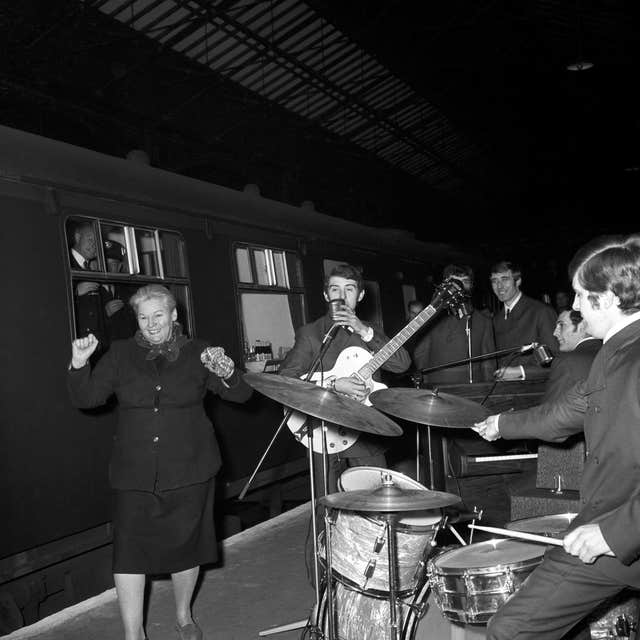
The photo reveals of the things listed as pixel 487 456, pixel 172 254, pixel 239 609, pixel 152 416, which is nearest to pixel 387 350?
pixel 152 416

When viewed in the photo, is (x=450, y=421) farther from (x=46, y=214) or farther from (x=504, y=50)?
(x=504, y=50)

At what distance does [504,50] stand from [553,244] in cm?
1516

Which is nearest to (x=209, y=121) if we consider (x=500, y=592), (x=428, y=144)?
(x=428, y=144)

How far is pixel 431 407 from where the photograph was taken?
409cm

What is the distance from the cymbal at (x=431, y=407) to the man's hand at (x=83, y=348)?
1.52 m

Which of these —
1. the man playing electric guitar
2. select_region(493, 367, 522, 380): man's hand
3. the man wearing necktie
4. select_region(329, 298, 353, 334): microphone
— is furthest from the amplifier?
the man wearing necktie

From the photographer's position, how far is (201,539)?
15.0 feet

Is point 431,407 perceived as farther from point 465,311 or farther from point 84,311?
point 465,311

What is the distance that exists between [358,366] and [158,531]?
1.62 meters

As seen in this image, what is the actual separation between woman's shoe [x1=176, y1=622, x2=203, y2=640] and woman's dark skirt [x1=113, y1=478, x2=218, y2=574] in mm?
368

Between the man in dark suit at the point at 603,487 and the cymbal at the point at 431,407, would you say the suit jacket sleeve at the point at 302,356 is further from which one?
the man in dark suit at the point at 603,487

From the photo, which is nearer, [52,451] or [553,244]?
[52,451]

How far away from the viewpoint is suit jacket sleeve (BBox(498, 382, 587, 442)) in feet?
11.1

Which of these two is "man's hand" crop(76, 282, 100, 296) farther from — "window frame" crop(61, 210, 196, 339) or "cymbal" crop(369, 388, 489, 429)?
"cymbal" crop(369, 388, 489, 429)
